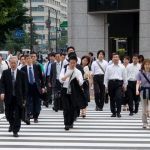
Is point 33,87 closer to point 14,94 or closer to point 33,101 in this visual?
point 33,101

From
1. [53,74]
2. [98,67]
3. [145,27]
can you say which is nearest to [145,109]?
[98,67]

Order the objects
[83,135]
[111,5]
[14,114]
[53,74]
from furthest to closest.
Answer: [111,5] → [53,74] → [83,135] → [14,114]

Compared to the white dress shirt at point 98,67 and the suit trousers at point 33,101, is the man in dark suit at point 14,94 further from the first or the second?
the white dress shirt at point 98,67

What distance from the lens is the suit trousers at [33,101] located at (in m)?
16.8

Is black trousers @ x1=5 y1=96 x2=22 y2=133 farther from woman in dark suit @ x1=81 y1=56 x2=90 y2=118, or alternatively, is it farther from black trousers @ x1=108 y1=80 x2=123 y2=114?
black trousers @ x1=108 y1=80 x2=123 y2=114

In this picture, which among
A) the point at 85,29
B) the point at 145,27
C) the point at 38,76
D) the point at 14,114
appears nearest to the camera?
the point at 14,114

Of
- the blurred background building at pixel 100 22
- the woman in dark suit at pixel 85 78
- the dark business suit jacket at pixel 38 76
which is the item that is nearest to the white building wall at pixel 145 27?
the blurred background building at pixel 100 22

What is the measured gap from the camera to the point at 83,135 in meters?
14.0

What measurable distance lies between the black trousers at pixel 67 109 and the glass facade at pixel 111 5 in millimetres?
19296

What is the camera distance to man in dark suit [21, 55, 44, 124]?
16.8 meters

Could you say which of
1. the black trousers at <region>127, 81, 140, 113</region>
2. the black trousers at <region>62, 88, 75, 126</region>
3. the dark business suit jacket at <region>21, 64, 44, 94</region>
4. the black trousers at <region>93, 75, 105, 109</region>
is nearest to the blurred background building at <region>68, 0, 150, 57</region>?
the black trousers at <region>93, 75, 105, 109</region>

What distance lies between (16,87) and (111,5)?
68.2ft

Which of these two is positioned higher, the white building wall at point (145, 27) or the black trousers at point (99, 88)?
the white building wall at point (145, 27)

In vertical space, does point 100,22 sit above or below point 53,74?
above
